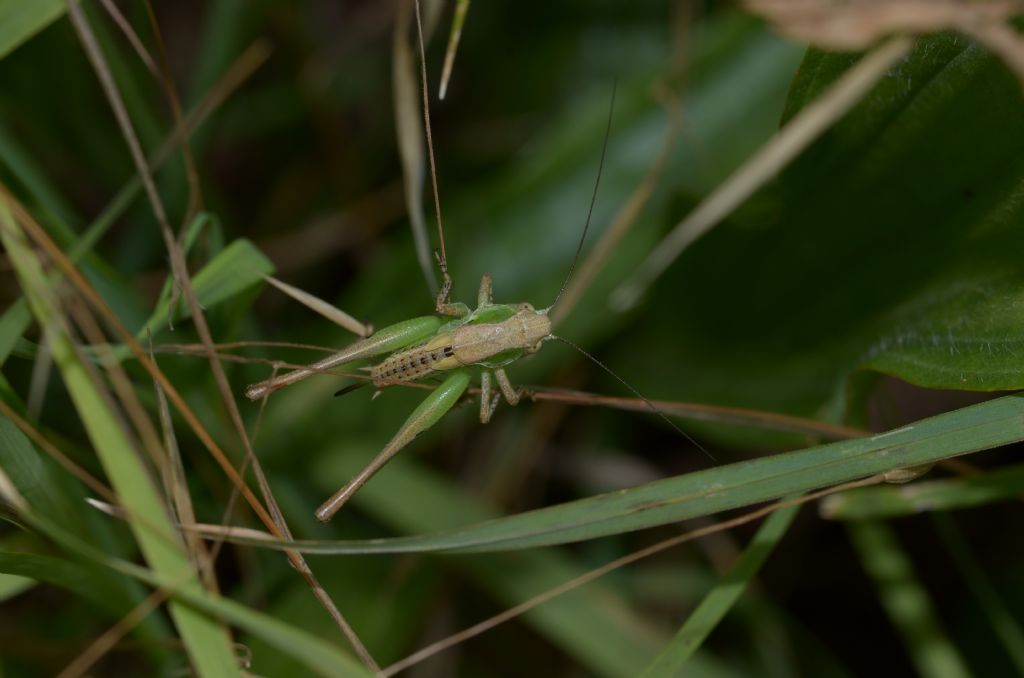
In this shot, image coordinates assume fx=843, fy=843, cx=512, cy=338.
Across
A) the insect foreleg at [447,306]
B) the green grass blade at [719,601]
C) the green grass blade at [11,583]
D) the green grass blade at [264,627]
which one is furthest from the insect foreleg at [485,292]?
the green grass blade at [11,583]

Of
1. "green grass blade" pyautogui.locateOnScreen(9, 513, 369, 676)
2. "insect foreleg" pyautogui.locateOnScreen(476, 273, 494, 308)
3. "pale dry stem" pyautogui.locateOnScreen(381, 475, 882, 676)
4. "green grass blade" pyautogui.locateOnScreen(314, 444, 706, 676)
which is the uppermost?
"insect foreleg" pyautogui.locateOnScreen(476, 273, 494, 308)

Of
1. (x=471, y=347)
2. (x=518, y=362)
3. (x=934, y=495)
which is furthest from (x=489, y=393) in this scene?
(x=934, y=495)

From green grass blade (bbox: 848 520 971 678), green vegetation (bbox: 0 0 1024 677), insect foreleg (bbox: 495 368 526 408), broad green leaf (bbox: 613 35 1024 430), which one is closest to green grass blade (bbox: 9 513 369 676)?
green vegetation (bbox: 0 0 1024 677)

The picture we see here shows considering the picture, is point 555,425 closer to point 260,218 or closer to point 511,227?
point 511,227

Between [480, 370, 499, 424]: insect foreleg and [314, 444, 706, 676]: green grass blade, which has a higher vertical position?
[480, 370, 499, 424]: insect foreleg

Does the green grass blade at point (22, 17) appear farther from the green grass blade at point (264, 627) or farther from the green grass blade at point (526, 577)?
the green grass blade at point (526, 577)

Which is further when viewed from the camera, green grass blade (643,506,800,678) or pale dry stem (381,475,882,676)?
green grass blade (643,506,800,678)

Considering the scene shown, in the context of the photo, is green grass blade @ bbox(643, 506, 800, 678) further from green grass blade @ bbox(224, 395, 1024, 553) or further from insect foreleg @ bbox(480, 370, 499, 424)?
insect foreleg @ bbox(480, 370, 499, 424)
